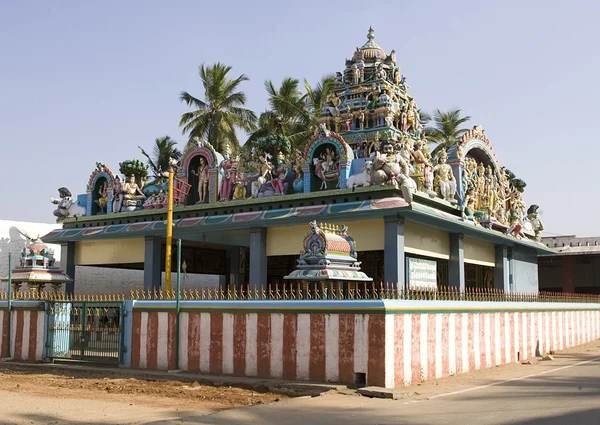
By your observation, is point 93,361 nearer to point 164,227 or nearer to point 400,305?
point 164,227

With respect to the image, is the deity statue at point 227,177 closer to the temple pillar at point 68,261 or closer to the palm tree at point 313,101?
the temple pillar at point 68,261

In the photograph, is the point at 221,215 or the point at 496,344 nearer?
the point at 496,344

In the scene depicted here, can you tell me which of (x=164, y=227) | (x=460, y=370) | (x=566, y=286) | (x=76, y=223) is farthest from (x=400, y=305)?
(x=566, y=286)

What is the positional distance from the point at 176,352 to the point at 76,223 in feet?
38.8

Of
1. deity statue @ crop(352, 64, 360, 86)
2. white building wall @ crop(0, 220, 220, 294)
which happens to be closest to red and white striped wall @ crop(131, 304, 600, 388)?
deity statue @ crop(352, 64, 360, 86)

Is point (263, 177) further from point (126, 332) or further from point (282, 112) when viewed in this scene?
point (282, 112)

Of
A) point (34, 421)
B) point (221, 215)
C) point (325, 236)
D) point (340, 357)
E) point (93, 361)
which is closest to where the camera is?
point (34, 421)

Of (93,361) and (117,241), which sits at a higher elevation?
(117,241)

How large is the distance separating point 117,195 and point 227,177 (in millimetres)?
4948

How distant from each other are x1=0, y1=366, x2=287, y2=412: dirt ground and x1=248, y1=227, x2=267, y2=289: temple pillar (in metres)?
5.85

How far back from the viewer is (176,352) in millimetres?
15883

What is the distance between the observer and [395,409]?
11.3 metres

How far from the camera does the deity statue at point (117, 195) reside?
25078 millimetres

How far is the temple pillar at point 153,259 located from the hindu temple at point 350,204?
5 centimetres
